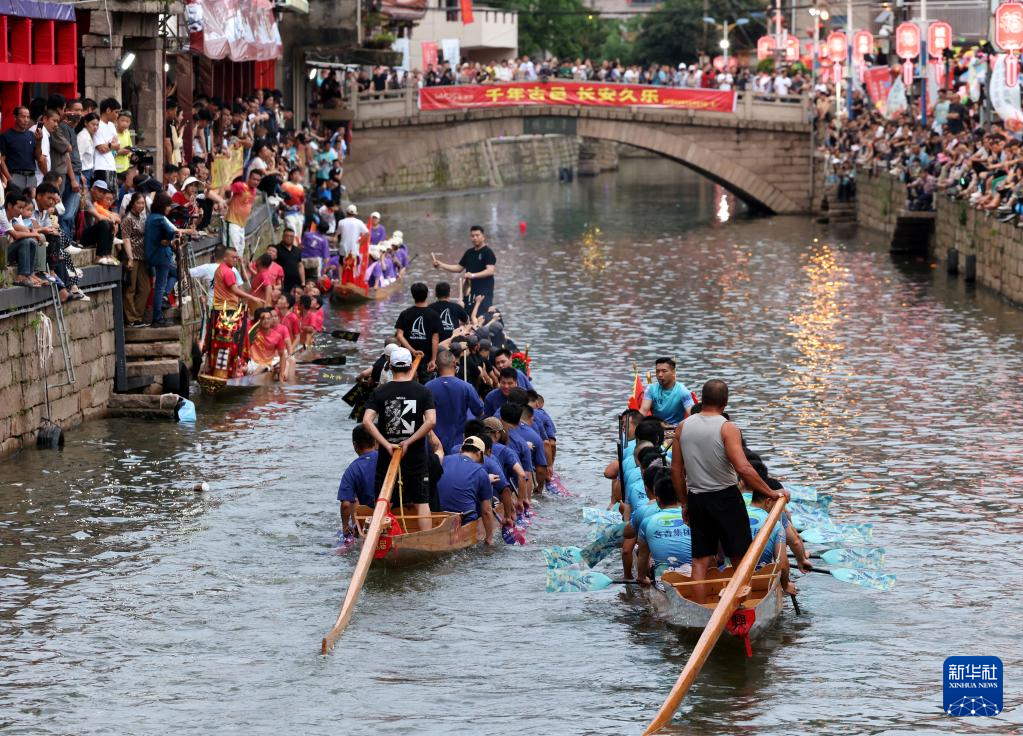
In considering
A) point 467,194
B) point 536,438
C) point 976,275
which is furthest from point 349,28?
point 536,438

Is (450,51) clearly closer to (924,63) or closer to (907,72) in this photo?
(907,72)

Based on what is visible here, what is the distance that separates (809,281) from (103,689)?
94.5 ft

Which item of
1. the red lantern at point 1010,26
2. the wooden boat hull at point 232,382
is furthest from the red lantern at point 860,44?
the wooden boat hull at point 232,382

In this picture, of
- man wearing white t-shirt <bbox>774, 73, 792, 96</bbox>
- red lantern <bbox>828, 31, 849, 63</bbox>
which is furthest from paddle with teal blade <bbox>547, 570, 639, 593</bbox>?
man wearing white t-shirt <bbox>774, 73, 792, 96</bbox>

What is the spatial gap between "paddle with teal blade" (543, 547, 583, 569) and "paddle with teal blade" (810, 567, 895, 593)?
2.09 m

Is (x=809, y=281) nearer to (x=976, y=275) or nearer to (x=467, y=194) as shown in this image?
(x=976, y=275)

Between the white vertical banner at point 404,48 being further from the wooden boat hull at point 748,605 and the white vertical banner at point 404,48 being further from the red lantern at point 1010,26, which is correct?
the wooden boat hull at point 748,605

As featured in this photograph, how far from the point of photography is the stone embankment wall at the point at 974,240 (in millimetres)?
35188

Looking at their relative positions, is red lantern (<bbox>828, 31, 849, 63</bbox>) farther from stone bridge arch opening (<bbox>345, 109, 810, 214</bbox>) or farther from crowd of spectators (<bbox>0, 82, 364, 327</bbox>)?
crowd of spectators (<bbox>0, 82, 364, 327</bbox>)

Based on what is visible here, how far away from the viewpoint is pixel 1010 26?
38344 mm

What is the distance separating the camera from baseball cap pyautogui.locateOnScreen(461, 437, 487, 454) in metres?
17.0

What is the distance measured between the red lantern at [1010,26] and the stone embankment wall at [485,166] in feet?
97.3

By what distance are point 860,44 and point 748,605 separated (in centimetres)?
4553

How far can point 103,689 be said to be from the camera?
44.2ft
